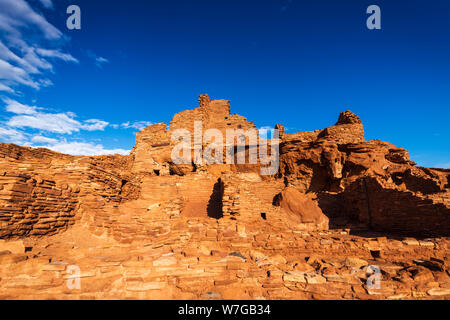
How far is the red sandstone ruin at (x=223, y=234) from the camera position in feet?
14.4

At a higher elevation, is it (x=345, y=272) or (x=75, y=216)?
(x=75, y=216)

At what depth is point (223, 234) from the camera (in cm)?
754

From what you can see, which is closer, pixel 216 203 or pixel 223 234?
pixel 223 234

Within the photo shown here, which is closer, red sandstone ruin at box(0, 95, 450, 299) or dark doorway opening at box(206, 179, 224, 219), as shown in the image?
red sandstone ruin at box(0, 95, 450, 299)

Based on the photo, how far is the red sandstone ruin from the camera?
4391 millimetres

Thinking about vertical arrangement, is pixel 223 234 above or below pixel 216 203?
below

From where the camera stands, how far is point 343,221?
10.6 m

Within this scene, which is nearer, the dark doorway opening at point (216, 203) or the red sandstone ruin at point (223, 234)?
the red sandstone ruin at point (223, 234)

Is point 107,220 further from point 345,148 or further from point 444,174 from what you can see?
point 444,174

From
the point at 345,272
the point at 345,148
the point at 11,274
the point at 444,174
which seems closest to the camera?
the point at 11,274

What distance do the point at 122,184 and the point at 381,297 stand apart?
1241cm

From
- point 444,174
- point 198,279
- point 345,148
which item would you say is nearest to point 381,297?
point 198,279
